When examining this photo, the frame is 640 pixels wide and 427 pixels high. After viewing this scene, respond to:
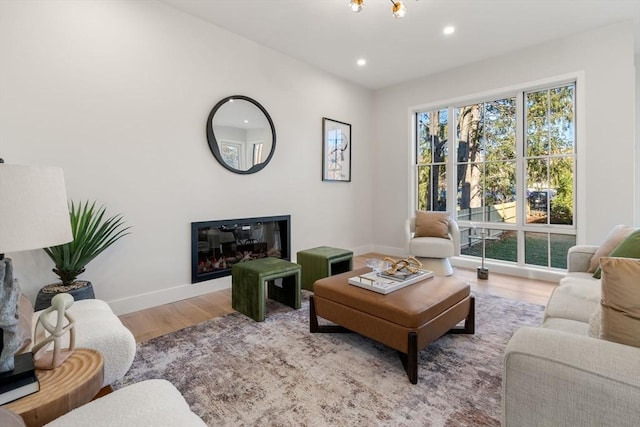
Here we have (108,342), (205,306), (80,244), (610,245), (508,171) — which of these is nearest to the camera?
(108,342)

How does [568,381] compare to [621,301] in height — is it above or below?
below

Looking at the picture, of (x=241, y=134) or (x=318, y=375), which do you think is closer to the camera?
(x=318, y=375)

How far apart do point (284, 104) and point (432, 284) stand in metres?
2.96

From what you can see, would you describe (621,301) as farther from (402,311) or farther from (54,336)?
(54,336)

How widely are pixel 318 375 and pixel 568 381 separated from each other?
1.27 meters

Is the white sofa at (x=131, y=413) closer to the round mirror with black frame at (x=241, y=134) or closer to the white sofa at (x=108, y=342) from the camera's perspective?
the white sofa at (x=108, y=342)

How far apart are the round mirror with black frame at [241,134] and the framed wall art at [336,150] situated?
39.1 inches

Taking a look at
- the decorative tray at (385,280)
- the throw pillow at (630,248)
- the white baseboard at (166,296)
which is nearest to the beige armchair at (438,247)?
the decorative tray at (385,280)

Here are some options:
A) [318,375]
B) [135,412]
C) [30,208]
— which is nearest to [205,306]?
[318,375]

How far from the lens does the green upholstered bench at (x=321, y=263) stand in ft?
10.3

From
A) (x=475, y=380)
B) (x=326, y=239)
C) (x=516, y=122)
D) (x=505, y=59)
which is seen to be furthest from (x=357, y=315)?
(x=505, y=59)

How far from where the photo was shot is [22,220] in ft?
2.83

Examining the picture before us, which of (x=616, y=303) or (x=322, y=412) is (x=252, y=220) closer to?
(x=322, y=412)

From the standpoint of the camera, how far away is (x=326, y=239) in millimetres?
4730
